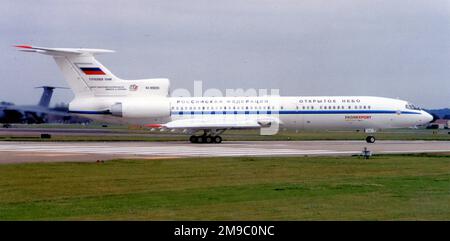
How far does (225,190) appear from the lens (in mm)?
18438

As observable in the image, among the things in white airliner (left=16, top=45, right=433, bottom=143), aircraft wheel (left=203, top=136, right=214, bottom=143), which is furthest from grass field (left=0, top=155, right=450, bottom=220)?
white airliner (left=16, top=45, right=433, bottom=143)

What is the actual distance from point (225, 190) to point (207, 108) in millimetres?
34509

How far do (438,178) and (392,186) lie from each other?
121 inches

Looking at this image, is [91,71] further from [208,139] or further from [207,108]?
[208,139]

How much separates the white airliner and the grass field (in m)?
23.3

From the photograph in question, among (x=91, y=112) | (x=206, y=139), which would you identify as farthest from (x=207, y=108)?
(x=91, y=112)

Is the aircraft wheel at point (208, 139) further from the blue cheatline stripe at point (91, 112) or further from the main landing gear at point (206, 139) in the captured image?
the blue cheatline stripe at point (91, 112)

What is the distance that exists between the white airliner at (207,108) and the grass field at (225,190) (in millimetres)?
23277

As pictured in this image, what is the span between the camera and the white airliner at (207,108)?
50594mm

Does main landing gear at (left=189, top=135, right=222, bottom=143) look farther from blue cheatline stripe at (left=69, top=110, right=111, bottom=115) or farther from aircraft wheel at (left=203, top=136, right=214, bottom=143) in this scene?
blue cheatline stripe at (left=69, top=110, right=111, bottom=115)

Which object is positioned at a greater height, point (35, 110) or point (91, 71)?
point (91, 71)

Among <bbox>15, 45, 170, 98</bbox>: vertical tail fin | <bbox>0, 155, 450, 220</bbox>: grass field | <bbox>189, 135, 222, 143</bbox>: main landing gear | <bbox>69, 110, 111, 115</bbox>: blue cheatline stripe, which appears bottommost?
<bbox>0, 155, 450, 220</bbox>: grass field

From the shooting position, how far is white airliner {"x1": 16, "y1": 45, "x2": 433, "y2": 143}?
5059cm
